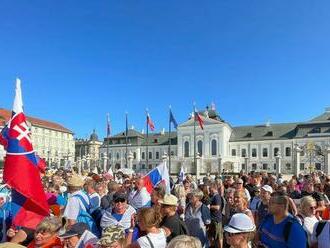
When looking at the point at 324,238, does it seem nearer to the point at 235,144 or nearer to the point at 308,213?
the point at 308,213

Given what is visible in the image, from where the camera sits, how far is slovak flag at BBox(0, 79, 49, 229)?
4.80 m

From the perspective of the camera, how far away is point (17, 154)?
16.7 feet

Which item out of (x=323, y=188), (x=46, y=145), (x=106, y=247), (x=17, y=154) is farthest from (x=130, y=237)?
(x=46, y=145)

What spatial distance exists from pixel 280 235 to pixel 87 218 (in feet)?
8.21

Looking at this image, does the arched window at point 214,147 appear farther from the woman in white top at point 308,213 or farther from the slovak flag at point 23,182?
the slovak flag at point 23,182

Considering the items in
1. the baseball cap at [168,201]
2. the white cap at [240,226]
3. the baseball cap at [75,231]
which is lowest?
the baseball cap at [75,231]

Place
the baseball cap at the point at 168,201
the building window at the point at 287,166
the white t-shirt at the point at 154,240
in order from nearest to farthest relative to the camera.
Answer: the white t-shirt at the point at 154,240 → the baseball cap at the point at 168,201 → the building window at the point at 287,166

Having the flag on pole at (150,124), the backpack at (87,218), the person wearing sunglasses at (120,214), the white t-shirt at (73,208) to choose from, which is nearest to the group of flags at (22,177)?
the white t-shirt at (73,208)

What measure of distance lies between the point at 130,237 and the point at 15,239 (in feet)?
4.13

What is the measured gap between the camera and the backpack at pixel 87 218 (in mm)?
5258

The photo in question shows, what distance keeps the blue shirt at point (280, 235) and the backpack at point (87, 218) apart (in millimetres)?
2202

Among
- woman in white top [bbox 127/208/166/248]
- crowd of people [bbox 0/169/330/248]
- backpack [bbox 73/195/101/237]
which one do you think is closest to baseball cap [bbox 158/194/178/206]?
crowd of people [bbox 0/169/330/248]

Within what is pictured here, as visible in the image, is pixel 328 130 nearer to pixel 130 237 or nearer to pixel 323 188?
pixel 323 188

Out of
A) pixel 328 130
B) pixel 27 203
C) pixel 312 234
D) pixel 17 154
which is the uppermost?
pixel 328 130
